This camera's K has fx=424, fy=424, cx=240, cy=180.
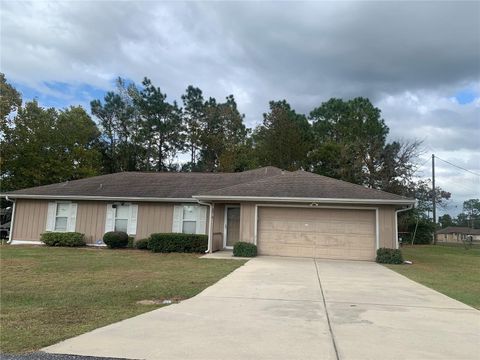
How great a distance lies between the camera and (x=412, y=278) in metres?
11.6

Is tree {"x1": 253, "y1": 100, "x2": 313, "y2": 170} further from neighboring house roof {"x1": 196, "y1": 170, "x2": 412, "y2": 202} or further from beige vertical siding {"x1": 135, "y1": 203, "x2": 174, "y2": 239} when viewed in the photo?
beige vertical siding {"x1": 135, "y1": 203, "x2": 174, "y2": 239}

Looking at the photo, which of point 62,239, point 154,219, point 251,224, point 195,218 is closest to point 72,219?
point 62,239

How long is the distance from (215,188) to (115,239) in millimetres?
5451

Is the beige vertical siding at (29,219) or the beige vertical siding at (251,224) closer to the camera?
the beige vertical siding at (251,224)

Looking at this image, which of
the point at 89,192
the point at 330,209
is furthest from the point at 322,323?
the point at 89,192

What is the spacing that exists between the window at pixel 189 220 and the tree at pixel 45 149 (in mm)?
20603

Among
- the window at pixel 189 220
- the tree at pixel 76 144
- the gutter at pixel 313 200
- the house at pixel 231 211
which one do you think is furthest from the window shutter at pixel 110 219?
the tree at pixel 76 144

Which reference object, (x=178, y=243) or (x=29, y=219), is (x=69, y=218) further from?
(x=178, y=243)

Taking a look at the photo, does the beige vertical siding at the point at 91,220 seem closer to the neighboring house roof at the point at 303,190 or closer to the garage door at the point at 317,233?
the neighboring house roof at the point at 303,190

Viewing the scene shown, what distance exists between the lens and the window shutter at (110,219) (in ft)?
66.5

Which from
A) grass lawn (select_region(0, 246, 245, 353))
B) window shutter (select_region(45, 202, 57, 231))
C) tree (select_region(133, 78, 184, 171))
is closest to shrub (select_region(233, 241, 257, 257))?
grass lawn (select_region(0, 246, 245, 353))

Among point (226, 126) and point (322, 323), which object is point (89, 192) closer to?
point (322, 323)

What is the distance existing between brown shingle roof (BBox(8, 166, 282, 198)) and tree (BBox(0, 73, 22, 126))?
13.3 m

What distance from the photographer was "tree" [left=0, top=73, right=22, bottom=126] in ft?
104
